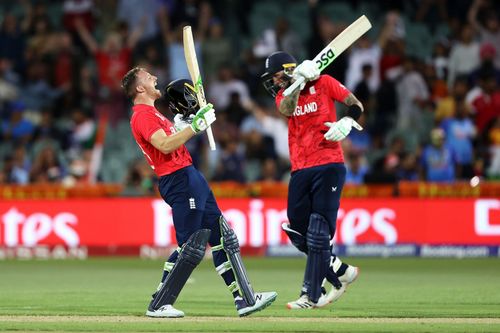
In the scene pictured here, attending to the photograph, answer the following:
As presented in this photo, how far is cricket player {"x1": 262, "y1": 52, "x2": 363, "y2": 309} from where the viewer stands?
11.0 m

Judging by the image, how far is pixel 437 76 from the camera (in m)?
22.8

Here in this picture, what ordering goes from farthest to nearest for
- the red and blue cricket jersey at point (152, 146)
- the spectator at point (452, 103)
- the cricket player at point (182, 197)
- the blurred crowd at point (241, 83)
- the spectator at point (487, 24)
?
the spectator at point (487, 24) → the spectator at point (452, 103) → the blurred crowd at point (241, 83) → the red and blue cricket jersey at point (152, 146) → the cricket player at point (182, 197)

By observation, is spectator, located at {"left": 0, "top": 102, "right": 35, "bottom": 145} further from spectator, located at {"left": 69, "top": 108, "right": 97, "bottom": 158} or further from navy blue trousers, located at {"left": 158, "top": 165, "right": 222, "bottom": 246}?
navy blue trousers, located at {"left": 158, "top": 165, "right": 222, "bottom": 246}

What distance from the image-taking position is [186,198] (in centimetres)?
1016

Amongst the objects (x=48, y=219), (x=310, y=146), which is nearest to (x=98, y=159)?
(x=48, y=219)

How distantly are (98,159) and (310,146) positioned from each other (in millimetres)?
12281

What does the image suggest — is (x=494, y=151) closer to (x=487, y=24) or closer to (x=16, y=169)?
(x=487, y=24)

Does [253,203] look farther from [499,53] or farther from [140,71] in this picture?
[140,71]

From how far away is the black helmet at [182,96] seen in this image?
10492 millimetres

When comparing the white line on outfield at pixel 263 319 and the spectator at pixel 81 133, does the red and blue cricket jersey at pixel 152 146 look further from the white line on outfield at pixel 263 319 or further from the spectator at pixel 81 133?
the spectator at pixel 81 133

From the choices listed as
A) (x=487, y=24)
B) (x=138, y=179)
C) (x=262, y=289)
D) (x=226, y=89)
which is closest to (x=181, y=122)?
(x=262, y=289)

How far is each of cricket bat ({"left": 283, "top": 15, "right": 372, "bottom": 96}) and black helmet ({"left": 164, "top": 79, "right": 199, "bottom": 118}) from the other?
2.87 ft

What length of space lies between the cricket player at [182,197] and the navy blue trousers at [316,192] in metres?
1.09

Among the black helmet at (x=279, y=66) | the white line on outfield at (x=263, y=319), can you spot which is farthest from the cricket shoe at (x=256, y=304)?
the black helmet at (x=279, y=66)
